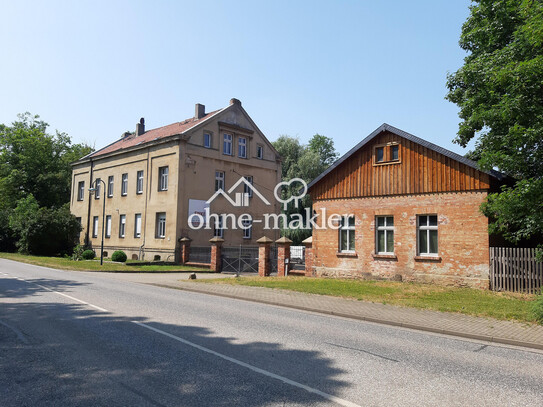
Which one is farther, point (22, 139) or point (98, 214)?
point (22, 139)

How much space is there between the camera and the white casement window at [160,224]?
32141 millimetres

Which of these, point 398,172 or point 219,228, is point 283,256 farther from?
point 219,228

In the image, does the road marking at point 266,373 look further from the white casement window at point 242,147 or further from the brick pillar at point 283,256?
the white casement window at point 242,147

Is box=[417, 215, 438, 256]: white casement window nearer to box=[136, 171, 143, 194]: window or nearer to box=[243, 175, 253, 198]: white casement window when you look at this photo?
box=[243, 175, 253, 198]: white casement window

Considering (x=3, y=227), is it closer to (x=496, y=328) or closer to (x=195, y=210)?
(x=195, y=210)

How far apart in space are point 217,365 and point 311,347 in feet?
6.17

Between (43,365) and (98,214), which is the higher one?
(98,214)

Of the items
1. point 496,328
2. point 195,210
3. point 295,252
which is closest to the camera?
point 496,328

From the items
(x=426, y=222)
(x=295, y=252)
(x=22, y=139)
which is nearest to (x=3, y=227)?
(x=22, y=139)

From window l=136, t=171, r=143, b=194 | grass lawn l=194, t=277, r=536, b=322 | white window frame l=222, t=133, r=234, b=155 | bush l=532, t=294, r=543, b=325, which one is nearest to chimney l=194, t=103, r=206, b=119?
white window frame l=222, t=133, r=234, b=155

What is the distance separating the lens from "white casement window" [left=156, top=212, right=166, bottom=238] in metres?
32.1

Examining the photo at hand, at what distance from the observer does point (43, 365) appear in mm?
5613

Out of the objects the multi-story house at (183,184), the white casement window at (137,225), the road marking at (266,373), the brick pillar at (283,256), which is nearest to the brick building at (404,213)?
the brick pillar at (283,256)

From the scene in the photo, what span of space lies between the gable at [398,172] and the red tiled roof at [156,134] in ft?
55.8
